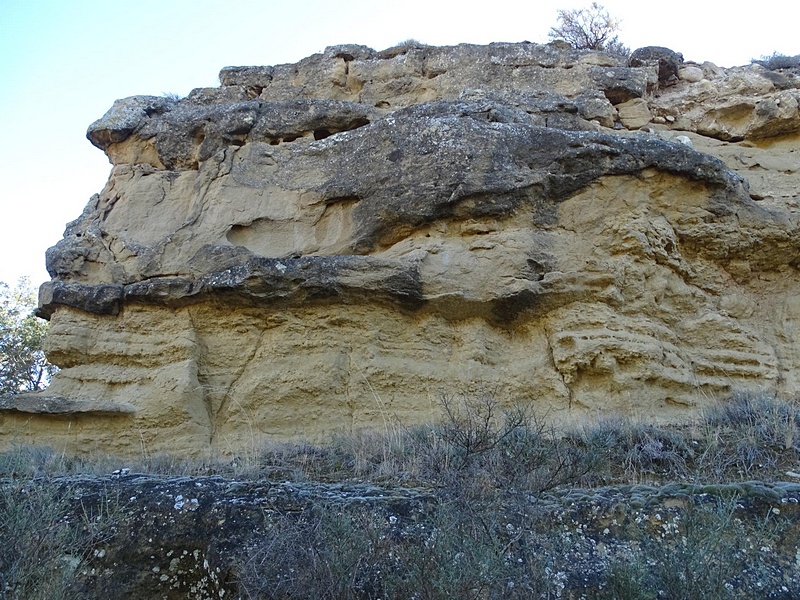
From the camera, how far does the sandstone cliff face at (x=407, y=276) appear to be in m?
7.52

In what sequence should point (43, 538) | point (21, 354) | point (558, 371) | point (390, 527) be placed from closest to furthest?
1. point (43, 538)
2. point (390, 527)
3. point (558, 371)
4. point (21, 354)

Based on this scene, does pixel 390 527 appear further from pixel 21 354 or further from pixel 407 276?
pixel 21 354

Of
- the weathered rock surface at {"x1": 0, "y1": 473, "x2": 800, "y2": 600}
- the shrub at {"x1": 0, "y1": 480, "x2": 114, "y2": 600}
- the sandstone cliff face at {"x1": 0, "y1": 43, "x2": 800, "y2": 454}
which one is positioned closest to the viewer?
the shrub at {"x1": 0, "y1": 480, "x2": 114, "y2": 600}

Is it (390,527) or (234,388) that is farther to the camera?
(234,388)

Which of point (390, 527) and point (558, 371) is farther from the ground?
point (558, 371)

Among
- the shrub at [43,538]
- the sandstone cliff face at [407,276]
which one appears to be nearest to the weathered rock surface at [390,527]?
the shrub at [43,538]

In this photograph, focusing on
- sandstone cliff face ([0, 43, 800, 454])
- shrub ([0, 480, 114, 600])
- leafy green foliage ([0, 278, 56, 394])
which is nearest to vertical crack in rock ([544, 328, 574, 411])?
sandstone cliff face ([0, 43, 800, 454])

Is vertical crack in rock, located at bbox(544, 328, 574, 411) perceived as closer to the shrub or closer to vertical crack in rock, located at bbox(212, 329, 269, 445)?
vertical crack in rock, located at bbox(212, 329, 269, 445)

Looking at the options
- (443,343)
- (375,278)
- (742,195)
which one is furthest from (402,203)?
(742,195)

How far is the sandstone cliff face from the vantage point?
7.52m

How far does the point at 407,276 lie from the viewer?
25.3 feet

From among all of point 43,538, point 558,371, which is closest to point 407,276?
point 558,371

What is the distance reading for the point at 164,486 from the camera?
4.86m

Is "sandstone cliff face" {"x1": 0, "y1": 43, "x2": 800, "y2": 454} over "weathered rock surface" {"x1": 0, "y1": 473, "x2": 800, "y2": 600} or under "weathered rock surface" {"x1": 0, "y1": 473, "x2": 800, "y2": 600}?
over
